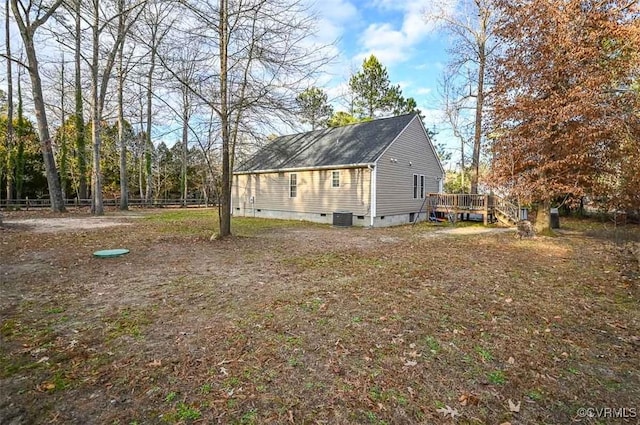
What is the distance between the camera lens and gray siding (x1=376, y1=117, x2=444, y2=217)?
14.6 metres

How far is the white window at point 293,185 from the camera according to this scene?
17016mm

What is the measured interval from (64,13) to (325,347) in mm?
19018

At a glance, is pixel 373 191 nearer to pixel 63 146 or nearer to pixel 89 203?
pixel 89 203

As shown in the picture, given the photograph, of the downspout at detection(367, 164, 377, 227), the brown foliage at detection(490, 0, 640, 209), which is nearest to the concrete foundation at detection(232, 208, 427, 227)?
the downspout at detection(367, 164, 377, 227)

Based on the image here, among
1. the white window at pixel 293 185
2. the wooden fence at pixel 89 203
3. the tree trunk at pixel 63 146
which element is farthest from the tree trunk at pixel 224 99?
the tree trunk at pixel 63 146

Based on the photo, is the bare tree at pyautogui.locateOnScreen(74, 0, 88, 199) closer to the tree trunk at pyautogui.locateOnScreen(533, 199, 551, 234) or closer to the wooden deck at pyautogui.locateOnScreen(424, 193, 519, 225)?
the wooden deck at pyautogui.locateOnScreen(424, 193, 519, 225)

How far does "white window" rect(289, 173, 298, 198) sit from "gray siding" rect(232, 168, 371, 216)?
16 cm

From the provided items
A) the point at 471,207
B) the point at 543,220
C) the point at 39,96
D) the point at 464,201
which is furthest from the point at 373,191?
the point at 39,96

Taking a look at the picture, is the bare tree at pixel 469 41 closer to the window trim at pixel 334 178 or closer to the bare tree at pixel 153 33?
the window trim at pixel 334 178

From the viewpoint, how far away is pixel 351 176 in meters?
14.9

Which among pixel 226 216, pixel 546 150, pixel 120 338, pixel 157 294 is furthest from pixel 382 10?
pixel 120 338

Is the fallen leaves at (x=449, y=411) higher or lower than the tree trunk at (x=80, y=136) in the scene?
lower

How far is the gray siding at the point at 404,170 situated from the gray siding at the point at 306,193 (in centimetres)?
80

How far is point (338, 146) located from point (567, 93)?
9.71m
